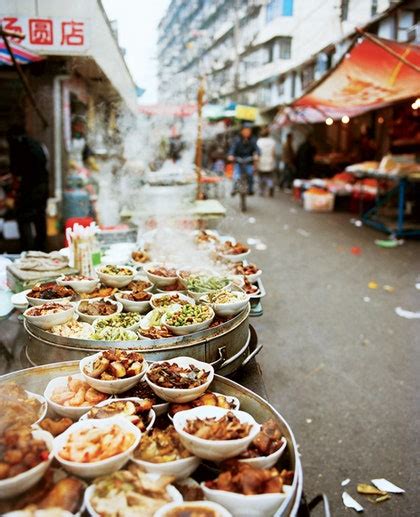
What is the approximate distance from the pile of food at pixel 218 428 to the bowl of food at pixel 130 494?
22 centimetres

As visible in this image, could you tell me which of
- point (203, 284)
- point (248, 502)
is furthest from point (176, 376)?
point (203, 284)

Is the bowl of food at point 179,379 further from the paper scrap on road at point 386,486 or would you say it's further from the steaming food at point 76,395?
the paper scrap on road at point 386,486

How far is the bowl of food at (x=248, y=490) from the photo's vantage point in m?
1.67

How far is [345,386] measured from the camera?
16.2ft

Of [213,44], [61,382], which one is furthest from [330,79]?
[213,44]

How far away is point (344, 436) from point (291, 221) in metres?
10.5

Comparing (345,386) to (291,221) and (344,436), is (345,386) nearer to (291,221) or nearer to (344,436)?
(344,436)

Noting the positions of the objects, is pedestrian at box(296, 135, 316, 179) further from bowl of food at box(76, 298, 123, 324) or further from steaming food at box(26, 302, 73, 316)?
steaming food at box(26, 302, 73, 316)

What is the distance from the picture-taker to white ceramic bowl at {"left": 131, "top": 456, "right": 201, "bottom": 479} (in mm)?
1804

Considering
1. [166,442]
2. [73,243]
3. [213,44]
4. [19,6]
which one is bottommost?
[166,442]

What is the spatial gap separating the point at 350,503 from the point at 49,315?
2526mm

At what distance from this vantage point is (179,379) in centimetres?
233

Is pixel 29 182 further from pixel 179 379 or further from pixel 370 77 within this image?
pixel 370 77

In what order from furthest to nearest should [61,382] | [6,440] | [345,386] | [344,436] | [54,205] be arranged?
[54,205] < [345,386] < [344,436] < [61,382] < [6,440]
